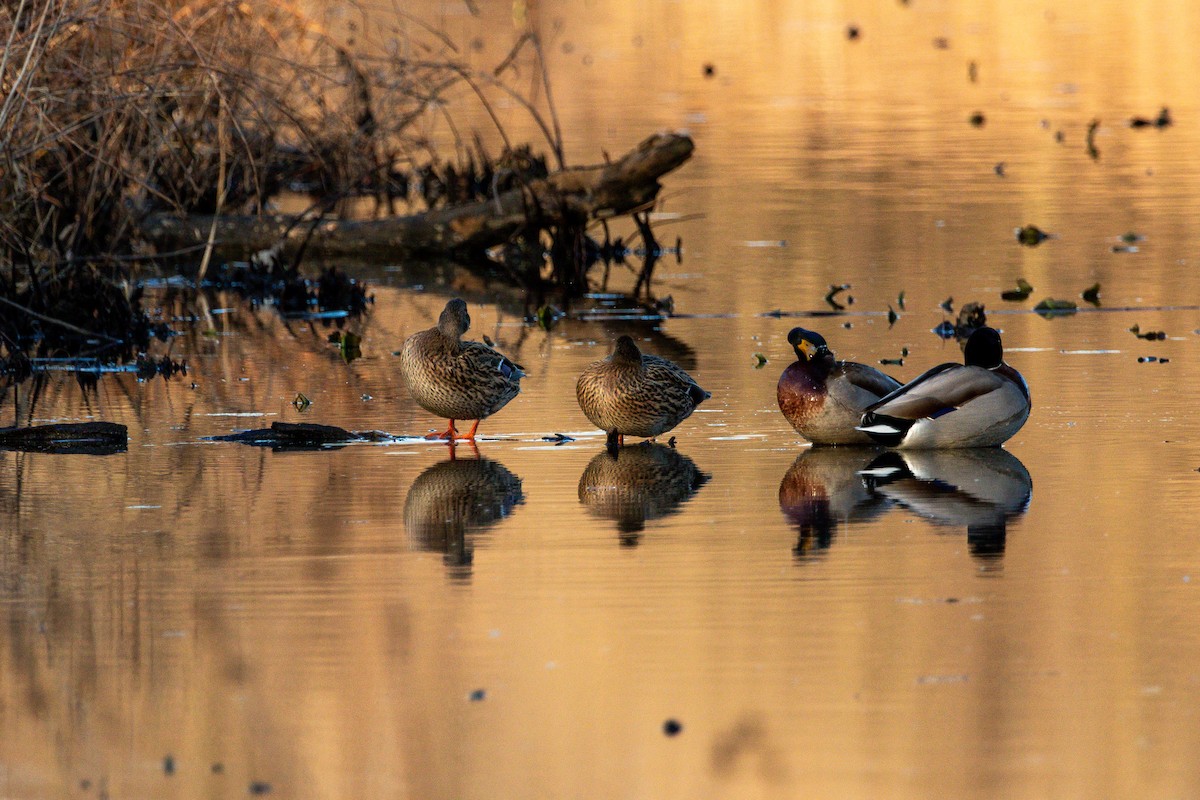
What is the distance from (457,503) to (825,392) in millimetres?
1909

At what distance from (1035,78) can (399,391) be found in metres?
30.0

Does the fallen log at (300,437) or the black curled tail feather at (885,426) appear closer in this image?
the black curled tail feather at (885,426)

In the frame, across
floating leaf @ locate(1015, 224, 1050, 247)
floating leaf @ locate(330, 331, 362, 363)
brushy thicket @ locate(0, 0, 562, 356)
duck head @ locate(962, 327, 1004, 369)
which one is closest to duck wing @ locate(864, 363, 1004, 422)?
duck head @ locate(962, 327, 1004, 369)

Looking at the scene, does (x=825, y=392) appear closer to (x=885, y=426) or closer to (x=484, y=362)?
(x=885, y=426)

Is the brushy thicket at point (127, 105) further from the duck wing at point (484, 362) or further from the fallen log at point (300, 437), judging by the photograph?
the duck wing at point (484, 362)

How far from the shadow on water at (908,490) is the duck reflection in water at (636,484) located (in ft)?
1.44

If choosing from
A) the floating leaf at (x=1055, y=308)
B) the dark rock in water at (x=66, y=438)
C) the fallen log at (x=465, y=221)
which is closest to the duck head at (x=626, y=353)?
the dark rock in water at (x=66, y=438)

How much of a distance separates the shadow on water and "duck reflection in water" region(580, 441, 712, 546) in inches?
17.3

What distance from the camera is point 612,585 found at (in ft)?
23.7

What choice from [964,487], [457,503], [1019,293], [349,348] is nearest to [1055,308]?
[1019,293]

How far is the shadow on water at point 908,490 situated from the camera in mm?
8062

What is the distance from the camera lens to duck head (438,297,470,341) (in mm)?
10171

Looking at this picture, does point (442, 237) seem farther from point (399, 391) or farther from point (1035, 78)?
point (1035, 78)

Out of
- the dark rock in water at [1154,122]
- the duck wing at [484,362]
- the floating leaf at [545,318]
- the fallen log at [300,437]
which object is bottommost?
the fallen log at [300,437]
